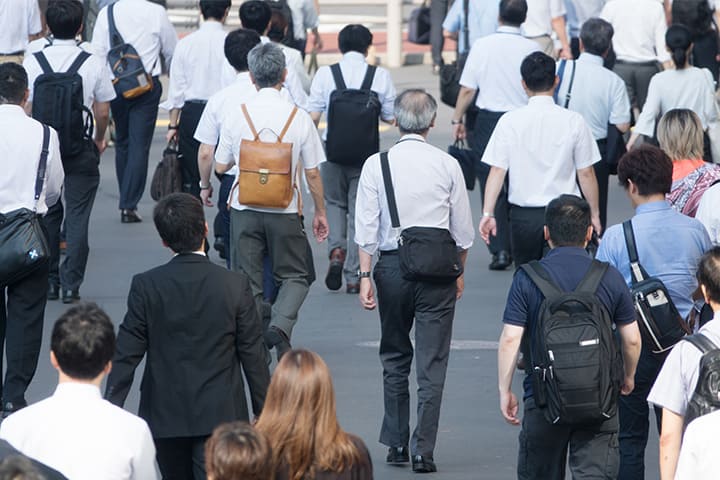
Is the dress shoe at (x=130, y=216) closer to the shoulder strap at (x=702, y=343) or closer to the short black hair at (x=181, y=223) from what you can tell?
the short black hair at (x=181, y=223)

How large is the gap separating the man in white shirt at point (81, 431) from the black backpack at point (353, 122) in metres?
6.03

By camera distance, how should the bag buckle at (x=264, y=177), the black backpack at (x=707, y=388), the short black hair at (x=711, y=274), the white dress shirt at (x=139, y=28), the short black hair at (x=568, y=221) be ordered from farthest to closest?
1. the white dress shirt at (x=139, y=28)
2. the bag buckle at (x=264, y=177)
3. the short black hair at (x=568, y=221)
4. the short black hair at (x=711, y=274)
5. the black backpack at (x=707, y=388)

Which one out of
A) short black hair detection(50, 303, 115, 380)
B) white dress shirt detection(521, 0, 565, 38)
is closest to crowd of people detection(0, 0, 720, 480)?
short black hair detection(50, 303, 115, 380)

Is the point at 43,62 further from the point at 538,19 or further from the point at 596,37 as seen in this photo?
the point at 538,19

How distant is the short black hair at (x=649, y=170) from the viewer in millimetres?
6473

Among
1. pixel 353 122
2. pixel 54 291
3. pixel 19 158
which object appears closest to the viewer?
pixel 19 158

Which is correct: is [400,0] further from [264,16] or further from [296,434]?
[296,434]

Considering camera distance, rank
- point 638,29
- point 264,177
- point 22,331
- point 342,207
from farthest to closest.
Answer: point 638,29, point 342,207, point 264,177, point 22,331

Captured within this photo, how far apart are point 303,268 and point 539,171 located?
146 cm

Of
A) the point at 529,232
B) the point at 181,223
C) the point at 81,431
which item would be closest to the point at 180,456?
the point at 181,223

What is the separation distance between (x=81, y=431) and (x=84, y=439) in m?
0.03

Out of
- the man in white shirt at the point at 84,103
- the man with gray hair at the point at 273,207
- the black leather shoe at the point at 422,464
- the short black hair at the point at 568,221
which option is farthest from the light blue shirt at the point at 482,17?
the short black hair at the point at 568,221

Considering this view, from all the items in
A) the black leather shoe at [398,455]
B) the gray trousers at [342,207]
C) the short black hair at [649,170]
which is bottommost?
the black leather shoe at [398,455]

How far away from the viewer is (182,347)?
5691mm
